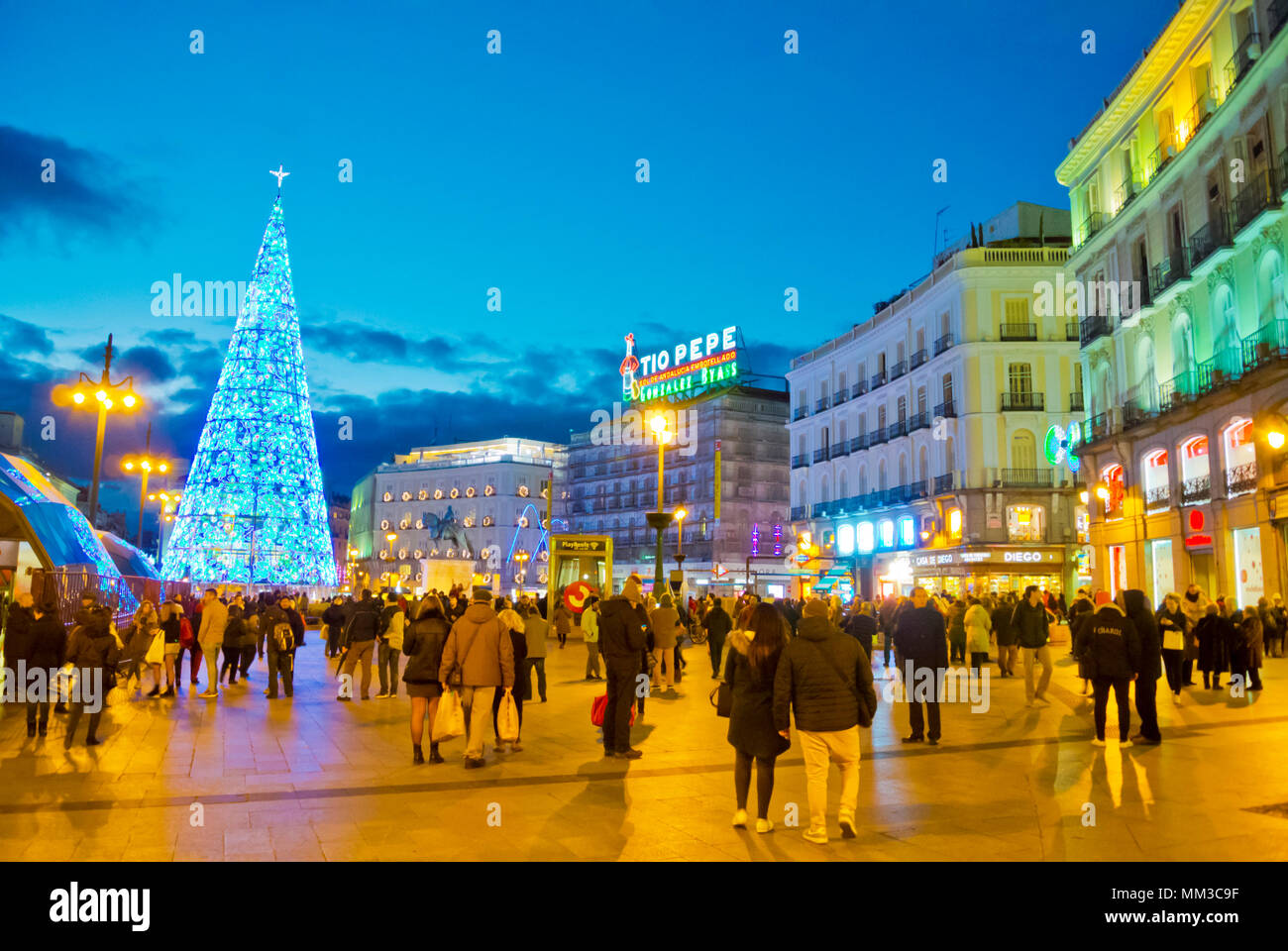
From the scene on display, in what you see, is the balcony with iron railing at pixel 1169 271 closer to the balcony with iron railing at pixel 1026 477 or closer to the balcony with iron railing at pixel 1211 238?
the balcony with iron railing at pixel 1211 238

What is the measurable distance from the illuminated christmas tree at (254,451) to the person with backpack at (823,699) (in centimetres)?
3478

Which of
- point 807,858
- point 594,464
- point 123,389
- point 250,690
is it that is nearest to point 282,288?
point 123,389

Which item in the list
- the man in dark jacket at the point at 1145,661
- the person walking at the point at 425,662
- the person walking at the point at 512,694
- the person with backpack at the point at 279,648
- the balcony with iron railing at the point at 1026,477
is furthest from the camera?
the balcony with iron railing at the point at 1026,477

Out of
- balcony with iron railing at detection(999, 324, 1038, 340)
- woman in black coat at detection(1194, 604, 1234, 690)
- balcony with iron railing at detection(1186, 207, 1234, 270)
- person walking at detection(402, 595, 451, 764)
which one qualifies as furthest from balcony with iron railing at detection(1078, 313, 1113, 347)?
person walking at detection(402, 595, 451, 764)

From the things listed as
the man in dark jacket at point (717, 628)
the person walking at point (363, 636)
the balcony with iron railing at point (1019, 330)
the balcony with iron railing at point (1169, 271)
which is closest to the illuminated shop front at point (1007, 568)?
the balcony with iron railing at point (1019, 330)

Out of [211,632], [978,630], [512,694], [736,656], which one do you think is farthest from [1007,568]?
[736,656]

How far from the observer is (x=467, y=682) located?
9.51m

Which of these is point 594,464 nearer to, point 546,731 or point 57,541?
point 57,541

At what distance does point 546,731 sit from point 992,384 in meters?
36.4

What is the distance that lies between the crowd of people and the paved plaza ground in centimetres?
41

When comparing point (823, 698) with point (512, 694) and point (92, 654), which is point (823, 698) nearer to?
point (512, 694)

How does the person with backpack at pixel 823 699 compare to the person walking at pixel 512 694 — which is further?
the person walking at pixel 512 694

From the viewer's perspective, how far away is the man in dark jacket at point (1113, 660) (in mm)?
10250

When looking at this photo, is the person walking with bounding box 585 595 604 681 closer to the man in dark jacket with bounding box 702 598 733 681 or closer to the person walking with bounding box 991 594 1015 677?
the man in dark jacket with bounding box 702 598 733 681
